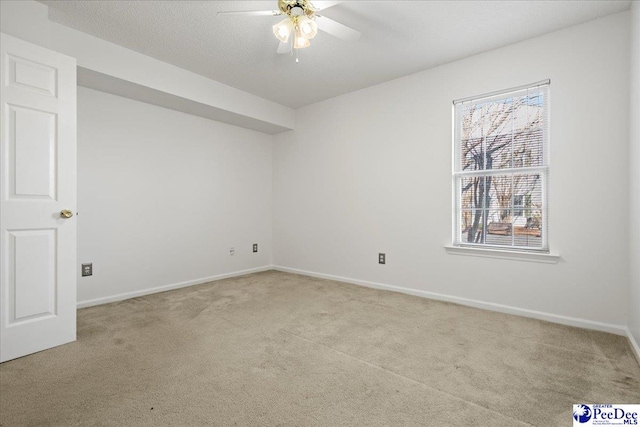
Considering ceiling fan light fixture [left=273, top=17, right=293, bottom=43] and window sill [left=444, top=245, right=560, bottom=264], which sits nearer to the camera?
ceiling fan light fixture [left=273, top=17, right=293, bottom=43]

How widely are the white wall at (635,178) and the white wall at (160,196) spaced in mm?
4187

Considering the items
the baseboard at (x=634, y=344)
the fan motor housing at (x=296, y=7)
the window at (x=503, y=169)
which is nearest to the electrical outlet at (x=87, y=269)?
the fan motor housing at (x=296, y=7)

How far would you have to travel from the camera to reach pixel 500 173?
2992mm

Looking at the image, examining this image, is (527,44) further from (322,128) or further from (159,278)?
(159,278)

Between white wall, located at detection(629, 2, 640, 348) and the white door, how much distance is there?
3.95 meters

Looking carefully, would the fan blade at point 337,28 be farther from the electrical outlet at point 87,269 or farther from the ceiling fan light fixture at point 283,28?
the electrical outlet at point 87,269

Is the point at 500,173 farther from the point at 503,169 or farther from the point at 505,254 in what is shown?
the point at 505,254

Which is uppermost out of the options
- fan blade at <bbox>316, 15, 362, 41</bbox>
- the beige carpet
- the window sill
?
fan blade at <bbox>316, 15, 362, 41</bbox>

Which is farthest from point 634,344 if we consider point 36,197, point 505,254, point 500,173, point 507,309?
point 36,197

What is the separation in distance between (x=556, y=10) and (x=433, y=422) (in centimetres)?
303

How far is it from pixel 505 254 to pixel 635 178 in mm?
1102

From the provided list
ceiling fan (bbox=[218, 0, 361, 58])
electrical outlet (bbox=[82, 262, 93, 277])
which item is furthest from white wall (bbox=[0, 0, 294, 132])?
electrical outlet (bbox=[82, 262, 93, 277])

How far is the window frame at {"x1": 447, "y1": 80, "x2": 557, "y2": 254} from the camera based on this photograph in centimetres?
275

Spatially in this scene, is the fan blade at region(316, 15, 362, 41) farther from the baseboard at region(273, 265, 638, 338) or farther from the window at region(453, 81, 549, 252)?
the baseboard at region(273, 265, 638, 338)
